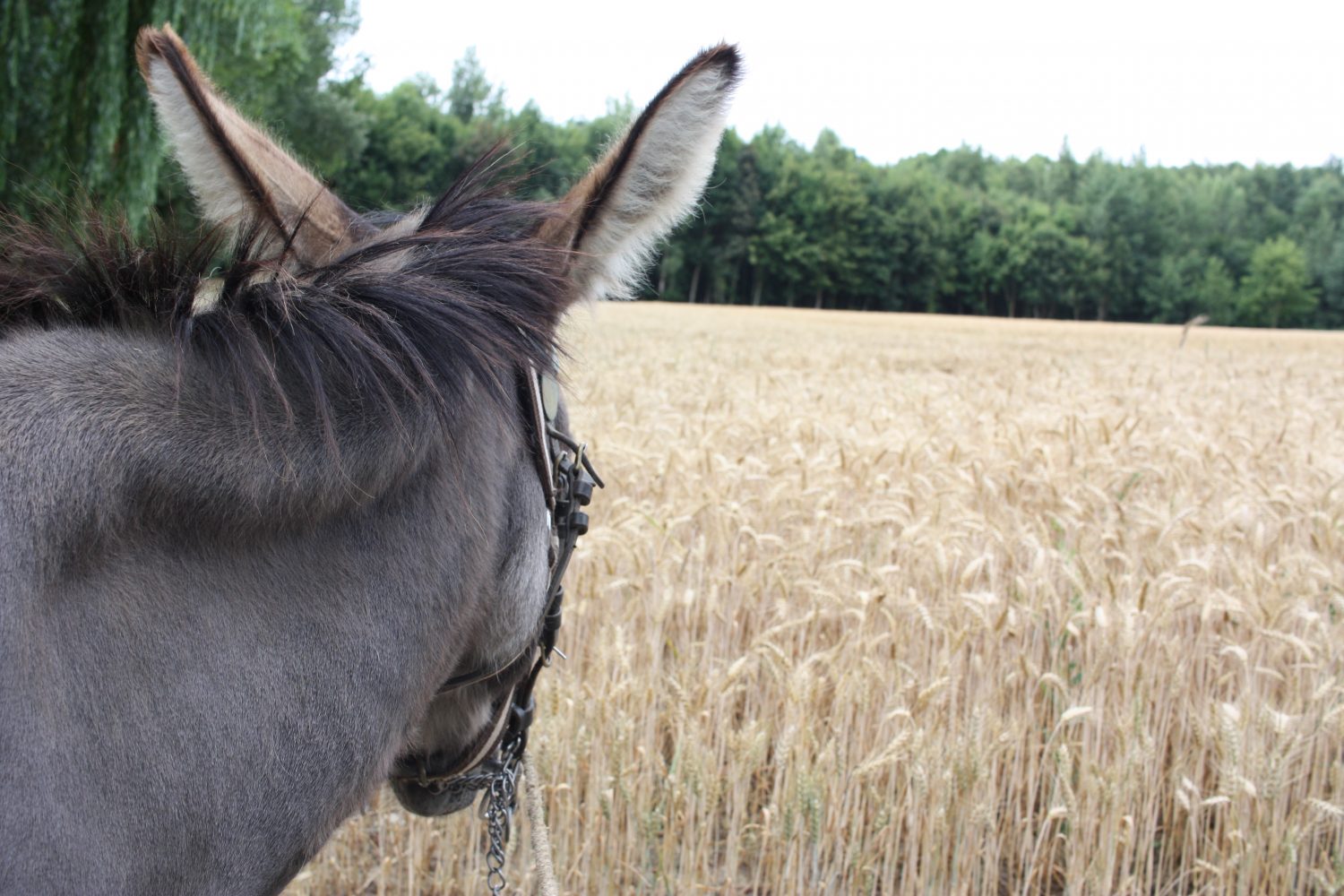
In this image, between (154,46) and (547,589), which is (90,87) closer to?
(154,46)

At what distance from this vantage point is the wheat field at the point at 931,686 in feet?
9.27

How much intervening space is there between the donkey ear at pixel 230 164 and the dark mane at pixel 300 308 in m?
0.20

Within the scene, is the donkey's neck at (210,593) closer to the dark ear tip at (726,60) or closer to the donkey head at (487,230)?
the donkey head at (487,230)

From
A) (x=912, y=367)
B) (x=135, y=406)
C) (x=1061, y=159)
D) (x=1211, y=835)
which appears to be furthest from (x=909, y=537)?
(x=1061, y=159)

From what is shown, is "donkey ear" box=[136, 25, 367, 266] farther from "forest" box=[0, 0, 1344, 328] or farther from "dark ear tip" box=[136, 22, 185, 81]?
"forest" box=[0, 0, 1344, 328]

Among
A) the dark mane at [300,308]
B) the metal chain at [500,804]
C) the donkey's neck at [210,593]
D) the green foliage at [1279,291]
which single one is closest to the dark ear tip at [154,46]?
the dark mane at [300,308]

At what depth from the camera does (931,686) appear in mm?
2990

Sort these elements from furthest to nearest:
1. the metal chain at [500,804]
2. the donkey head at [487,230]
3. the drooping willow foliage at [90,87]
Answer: the drooping willow foliage at [90,87] < the metal chain at [500,804] < the donkey head at [487,230]

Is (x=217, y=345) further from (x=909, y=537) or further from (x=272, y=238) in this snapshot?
(x=909, y=537)

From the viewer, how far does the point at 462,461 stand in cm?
131

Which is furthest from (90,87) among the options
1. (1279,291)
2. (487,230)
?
(1279,291)

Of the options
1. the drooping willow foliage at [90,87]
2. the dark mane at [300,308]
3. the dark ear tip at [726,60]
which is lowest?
the dark mane at [300,308]

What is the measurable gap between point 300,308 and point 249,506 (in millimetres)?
274

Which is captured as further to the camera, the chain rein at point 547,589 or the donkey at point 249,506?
the chain rein at point 547,589
